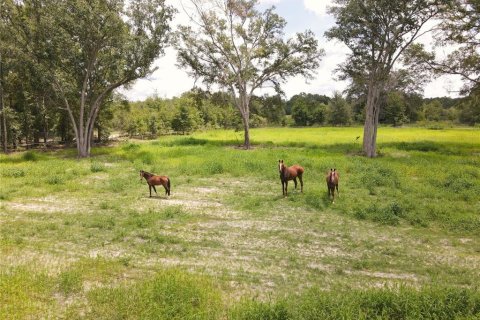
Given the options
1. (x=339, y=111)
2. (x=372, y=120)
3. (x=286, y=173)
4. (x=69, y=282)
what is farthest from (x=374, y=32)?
(x=339, y=111)

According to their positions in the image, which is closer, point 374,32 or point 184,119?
point 374,32

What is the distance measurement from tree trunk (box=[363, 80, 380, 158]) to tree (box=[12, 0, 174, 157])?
67.5 ft

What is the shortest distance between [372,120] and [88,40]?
27356 millimetres

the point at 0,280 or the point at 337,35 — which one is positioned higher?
the point at 337,35

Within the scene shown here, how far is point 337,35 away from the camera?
104ft

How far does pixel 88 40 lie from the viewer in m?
31.1

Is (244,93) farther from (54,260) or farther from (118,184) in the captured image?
(54,260)

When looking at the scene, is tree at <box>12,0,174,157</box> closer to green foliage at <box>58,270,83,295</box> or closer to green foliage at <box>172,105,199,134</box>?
green foliage at <box>58,270,83,295</box>

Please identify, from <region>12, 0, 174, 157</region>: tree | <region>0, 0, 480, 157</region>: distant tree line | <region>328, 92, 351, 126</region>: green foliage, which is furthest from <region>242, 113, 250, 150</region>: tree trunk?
<region>328, 92, 351, 126</region>: green foliage

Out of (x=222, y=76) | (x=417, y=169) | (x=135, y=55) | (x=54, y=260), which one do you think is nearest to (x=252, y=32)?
(x=222, y=76)

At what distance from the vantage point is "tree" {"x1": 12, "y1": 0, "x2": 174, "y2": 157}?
96.9 ft

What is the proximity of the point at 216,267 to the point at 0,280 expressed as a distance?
5149 mm

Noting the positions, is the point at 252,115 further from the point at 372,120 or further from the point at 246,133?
the point at 372,120

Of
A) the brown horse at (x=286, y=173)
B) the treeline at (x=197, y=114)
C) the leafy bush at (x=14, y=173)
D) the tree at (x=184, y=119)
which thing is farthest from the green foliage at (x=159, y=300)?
the tree at (x=184, y=119)
